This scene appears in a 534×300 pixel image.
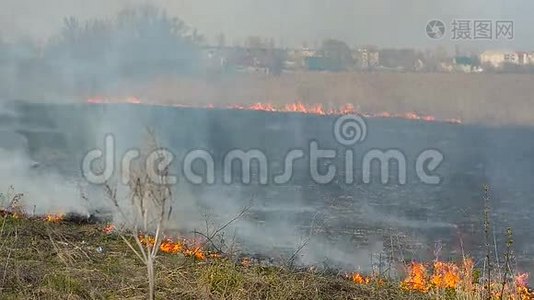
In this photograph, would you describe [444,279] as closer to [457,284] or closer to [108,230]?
[457,284]

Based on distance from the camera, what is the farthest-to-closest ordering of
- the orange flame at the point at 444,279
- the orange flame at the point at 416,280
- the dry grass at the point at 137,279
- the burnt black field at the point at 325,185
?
1. the burnt black field at the point at 325,185
2. the orange flame at the point at 416,280
3. the orange flame at the point at 444,279
4. the dry grass at the point at 137,279

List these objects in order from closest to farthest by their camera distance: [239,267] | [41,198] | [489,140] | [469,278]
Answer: [469,278]
[239,267]
[41,198]
[489,140]

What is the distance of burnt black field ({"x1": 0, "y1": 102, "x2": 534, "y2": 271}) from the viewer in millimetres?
16062

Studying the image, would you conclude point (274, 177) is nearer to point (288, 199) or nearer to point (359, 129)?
point (288, 199)

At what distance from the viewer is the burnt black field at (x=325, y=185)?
16.1 meters

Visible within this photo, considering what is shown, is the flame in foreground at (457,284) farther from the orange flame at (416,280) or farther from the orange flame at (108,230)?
the orange flame at (108,230)

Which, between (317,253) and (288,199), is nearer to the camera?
(317,253)

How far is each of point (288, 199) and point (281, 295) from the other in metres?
18.1

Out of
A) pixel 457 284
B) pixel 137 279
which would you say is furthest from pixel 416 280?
pixel 137 279

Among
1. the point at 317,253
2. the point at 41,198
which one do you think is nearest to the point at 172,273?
the point at 317,253

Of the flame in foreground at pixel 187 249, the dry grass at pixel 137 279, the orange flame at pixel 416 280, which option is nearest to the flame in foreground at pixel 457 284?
the orange flame at pixel 416 280

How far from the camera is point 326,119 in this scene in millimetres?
50781

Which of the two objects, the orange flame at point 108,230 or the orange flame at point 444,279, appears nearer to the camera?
the orange flame at point 444,279

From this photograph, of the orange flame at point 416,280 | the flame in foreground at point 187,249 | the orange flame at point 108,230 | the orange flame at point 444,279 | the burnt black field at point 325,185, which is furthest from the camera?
the burnt black field at point 325,185
